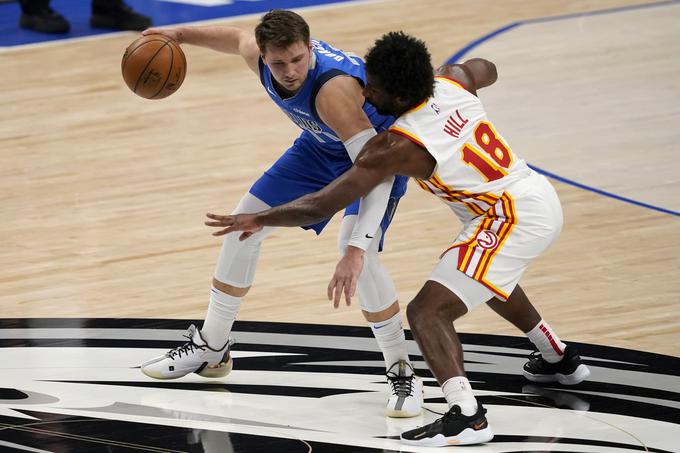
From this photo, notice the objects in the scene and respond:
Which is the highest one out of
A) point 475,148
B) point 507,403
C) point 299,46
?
point 299,46

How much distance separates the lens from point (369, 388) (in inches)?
219

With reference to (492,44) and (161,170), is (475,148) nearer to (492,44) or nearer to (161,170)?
(161,170)

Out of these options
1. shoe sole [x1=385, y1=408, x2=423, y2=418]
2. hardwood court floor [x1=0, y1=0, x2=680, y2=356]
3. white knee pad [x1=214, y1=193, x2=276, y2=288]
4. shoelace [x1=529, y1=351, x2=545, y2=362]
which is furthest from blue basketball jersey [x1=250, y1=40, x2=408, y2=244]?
hardwood court floor [x1=0, y1=0, x2=680, y2=356]

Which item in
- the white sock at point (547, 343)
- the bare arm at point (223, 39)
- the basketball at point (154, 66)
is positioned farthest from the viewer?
the basketball at point (154, 66)

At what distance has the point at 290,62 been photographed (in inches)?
198

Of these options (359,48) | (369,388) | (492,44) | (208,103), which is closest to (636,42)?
(492,44)

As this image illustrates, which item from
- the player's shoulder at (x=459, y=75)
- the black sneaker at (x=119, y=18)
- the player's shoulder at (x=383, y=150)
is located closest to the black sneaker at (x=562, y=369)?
Result: the player's shoulder at (x=459, y=75)

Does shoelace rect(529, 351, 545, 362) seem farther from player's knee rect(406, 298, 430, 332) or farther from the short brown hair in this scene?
the short brown hair

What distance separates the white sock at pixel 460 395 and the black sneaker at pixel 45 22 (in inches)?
369

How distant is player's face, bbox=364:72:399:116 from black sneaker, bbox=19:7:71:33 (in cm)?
902

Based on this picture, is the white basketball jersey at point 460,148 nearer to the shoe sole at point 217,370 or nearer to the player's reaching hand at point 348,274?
the player's reaching hand at point 348,274

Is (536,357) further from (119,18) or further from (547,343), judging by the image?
(119,18)

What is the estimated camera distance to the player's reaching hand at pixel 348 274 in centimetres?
482

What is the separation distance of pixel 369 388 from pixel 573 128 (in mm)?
4957
